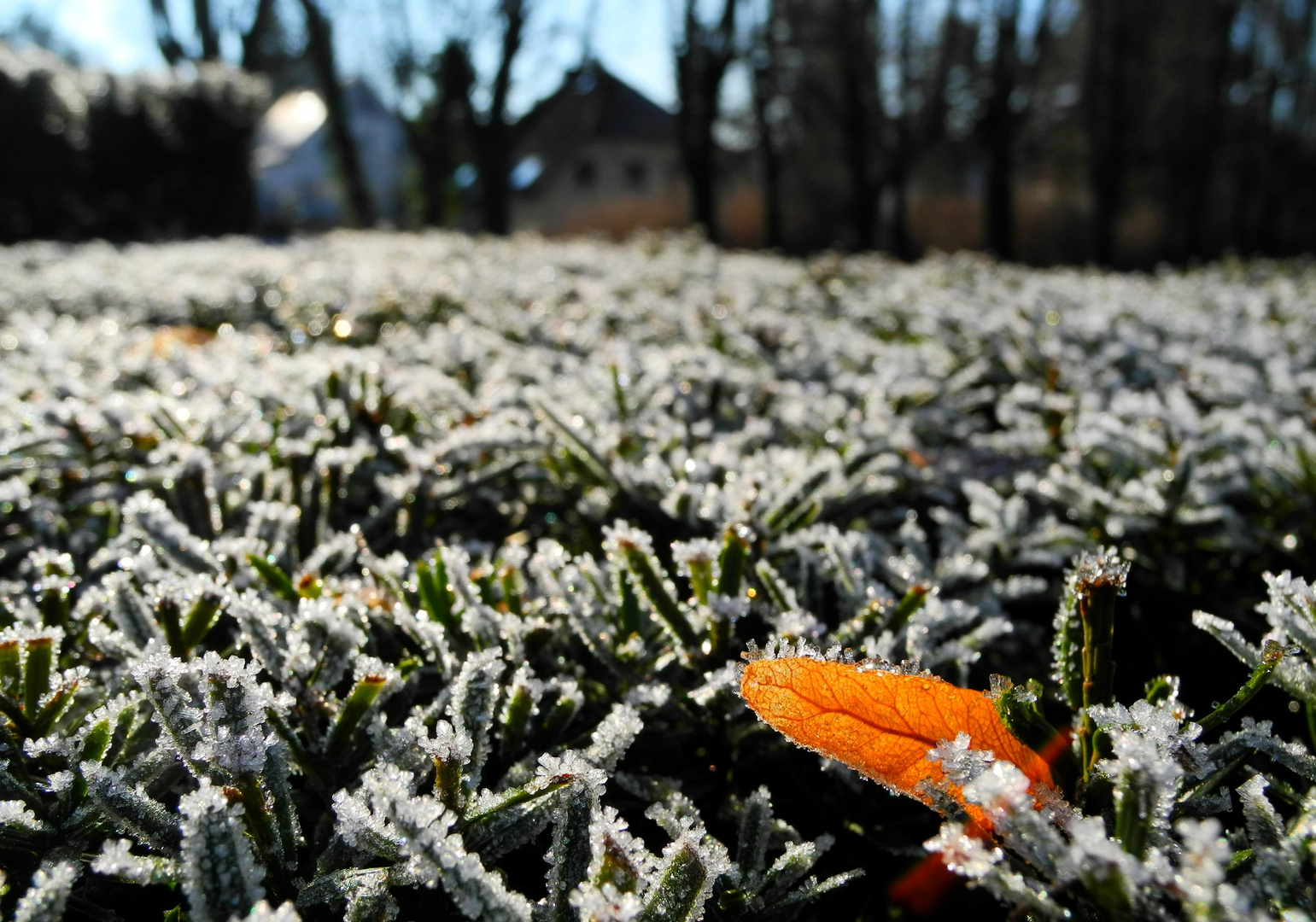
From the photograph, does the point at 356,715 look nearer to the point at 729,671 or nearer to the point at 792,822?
the point at 729,671

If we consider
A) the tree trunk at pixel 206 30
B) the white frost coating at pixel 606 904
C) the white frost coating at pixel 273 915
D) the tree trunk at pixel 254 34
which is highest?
the tree trunk at pixel 254 34

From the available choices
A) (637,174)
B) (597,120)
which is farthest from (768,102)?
(597,120)

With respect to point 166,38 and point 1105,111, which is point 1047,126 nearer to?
point 1105,111

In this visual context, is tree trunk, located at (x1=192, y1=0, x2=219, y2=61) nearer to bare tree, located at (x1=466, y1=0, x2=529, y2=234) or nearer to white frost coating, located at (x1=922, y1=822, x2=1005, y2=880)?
bare tree, located at (x1=466, y1=0, x2=529, y2=234)

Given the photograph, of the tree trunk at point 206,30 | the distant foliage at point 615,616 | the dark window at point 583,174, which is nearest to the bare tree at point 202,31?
the tree trunk at point 206,30

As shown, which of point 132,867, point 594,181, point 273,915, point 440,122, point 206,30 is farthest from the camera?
point 594,181

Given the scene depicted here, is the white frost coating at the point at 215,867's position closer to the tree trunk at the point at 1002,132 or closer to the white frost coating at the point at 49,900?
the white frost coating at the point at 49,900
